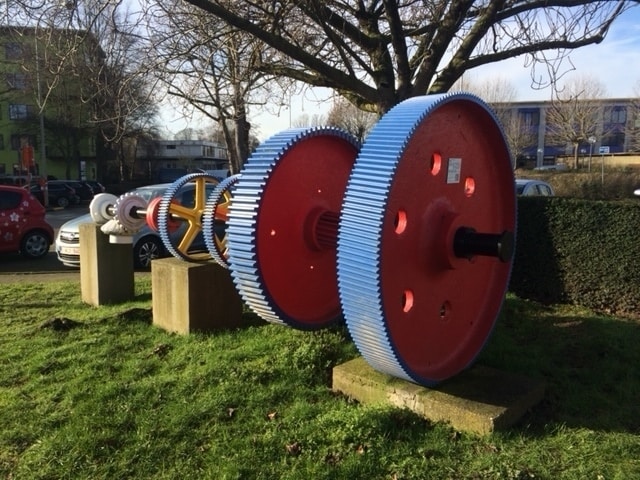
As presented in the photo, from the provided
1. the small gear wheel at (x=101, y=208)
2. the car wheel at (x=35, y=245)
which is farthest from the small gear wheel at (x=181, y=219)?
the car wheel at (x=35, y=245)

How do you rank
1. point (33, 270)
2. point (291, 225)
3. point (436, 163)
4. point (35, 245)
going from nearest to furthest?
point (436, 163) → point (291, 225) → point (33, 270) → point (35, 245)

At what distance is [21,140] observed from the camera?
182ft

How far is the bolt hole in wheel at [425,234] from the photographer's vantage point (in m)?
3.37

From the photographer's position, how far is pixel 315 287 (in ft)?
15.5

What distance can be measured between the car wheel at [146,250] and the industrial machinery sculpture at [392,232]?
719cm

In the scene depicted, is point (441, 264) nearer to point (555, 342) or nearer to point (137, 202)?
point (555, 342)

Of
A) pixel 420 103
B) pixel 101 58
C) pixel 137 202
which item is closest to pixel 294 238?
pixel 420 103

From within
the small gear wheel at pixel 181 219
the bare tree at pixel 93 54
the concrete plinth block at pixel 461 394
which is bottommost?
the concrete plinth block at pixel 461 394

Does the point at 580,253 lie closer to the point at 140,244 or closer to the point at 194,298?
the point at 194,298

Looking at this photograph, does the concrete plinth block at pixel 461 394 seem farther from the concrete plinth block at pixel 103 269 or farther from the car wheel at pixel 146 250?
the car wheel at pixel 146 250

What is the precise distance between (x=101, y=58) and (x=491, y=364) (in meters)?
7.34

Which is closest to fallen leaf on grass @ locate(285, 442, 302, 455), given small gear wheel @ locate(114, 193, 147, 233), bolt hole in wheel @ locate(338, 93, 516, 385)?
bolt hole in wheel @ locate(338, 93, 516, 385)

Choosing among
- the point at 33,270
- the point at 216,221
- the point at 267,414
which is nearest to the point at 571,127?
the point at 33,270

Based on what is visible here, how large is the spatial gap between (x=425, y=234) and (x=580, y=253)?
4.56 meters
